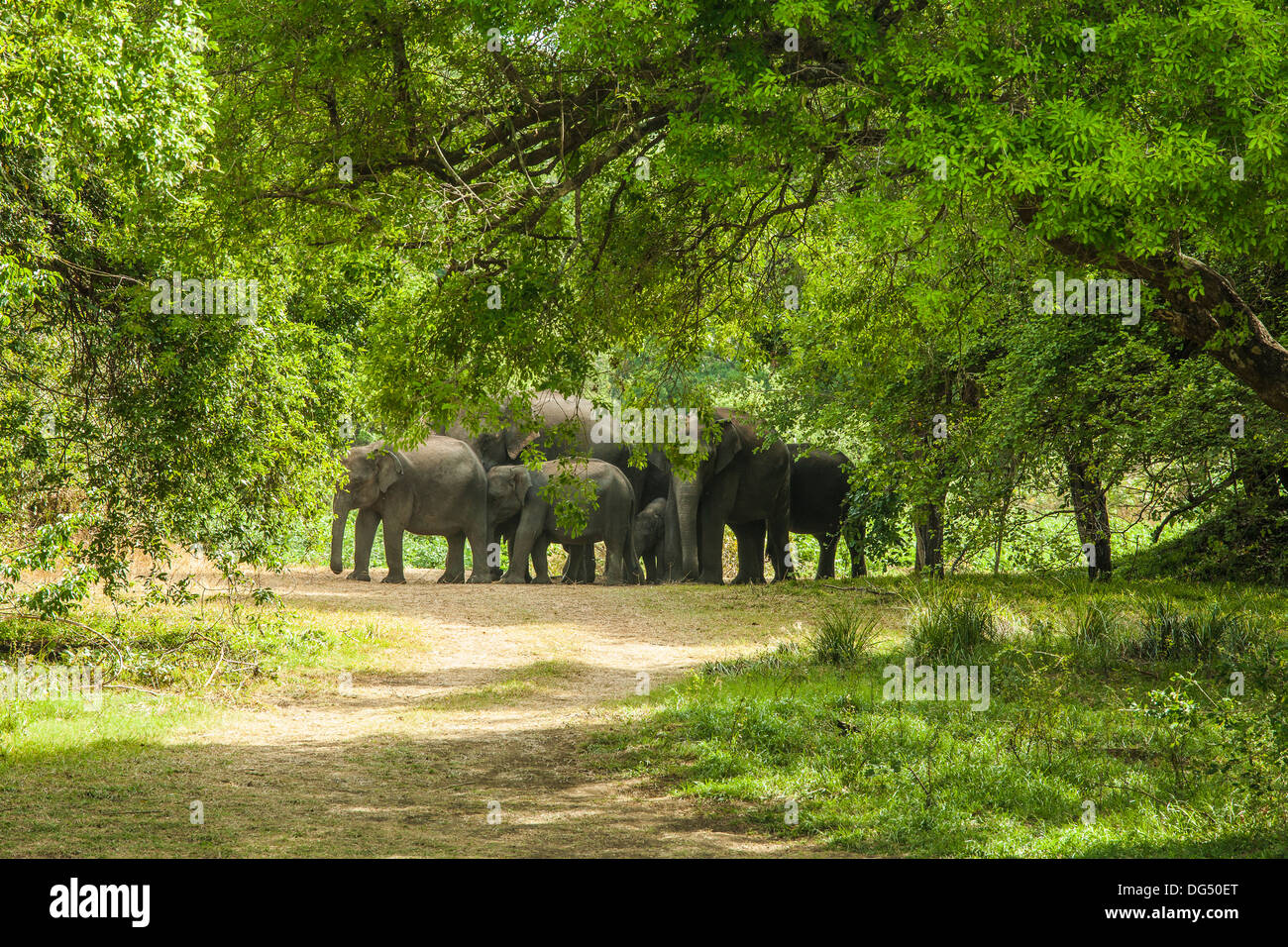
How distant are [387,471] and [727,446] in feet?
20.5

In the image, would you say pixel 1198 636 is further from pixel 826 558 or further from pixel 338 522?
pixel 338 522

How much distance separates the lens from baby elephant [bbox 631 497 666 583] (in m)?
24.3

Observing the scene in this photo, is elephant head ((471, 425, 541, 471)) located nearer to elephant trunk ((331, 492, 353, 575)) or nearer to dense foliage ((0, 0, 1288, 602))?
elephant trunk ((331, 492, 353, 575))

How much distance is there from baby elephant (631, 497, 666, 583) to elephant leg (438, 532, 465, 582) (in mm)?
3493

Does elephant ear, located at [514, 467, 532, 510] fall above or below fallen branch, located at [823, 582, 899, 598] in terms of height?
above

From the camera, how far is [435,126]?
9805 mm

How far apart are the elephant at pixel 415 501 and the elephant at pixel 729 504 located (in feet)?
12.1

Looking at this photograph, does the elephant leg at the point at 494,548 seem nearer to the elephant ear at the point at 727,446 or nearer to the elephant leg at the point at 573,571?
the elephant leg at the point at 573,571

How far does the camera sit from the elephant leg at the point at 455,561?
74.7 feet

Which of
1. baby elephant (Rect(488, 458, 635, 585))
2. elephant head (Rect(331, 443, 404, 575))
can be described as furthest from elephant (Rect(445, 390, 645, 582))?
elephant head (Rect(331, 443, 404, 575))

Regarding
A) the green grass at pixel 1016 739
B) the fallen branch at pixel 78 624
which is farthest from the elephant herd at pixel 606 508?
the green grass at pixel 1016 739

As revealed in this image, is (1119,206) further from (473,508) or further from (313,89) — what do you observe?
(473,508)

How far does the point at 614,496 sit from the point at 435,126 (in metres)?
12.9

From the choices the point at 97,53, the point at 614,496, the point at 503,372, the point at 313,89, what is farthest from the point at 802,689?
the point at 614,496
